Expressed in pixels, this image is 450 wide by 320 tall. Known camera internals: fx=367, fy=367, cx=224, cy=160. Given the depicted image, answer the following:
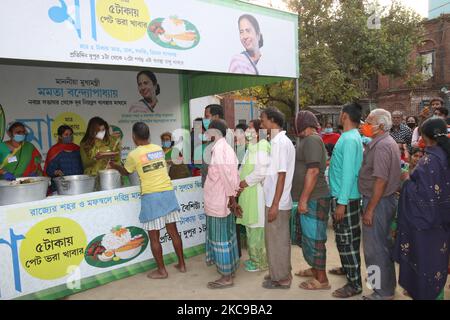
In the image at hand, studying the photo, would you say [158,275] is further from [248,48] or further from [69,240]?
[248,48]

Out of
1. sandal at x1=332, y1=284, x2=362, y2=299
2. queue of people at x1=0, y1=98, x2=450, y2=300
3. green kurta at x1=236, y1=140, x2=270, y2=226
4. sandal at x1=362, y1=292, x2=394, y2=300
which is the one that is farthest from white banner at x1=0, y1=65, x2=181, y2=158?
sandal at x1=362, y1=292, x2=394, y2=300

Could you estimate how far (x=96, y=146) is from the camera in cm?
491

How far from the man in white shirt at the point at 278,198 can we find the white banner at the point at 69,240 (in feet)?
4.42

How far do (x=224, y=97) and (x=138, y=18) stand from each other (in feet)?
37.6

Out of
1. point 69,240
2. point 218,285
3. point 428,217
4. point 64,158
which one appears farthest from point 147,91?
point 428,217

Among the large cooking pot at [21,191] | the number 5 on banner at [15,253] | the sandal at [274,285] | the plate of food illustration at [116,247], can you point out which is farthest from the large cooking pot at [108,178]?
the sandal at [274,285]

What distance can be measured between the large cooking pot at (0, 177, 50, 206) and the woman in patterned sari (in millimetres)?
3023

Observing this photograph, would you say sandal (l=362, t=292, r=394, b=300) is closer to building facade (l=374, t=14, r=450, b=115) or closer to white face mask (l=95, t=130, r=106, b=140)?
white face mask (l=95, t=130, r=106, b=140)

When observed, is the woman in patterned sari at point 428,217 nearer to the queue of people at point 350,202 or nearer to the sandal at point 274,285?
the queue of people at point 350,202

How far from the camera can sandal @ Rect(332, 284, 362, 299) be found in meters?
3.18

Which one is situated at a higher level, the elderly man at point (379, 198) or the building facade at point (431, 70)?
the building facade at point (431, 70)

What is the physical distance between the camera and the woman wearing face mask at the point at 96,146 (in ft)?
15.1

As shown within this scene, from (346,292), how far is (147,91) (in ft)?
15.5

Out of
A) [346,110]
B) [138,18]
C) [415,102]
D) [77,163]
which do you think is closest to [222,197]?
[346,110]
